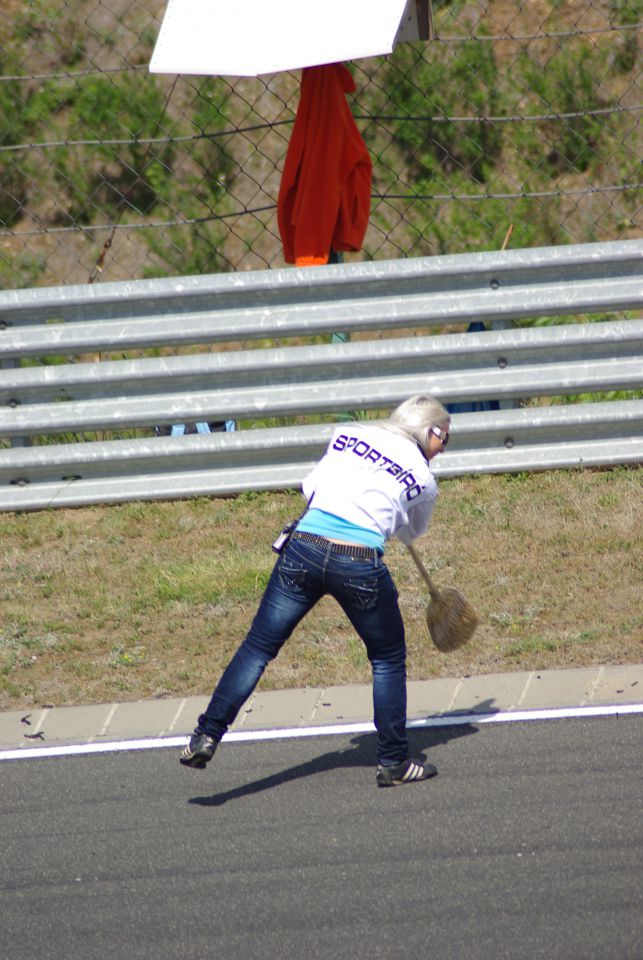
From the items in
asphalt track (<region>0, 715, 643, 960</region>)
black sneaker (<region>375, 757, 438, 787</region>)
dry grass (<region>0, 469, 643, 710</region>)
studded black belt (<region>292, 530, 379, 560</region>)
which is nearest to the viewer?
asphalt track (<region>0, 715, 643, 960</region>)

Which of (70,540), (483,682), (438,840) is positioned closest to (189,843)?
(438,840)

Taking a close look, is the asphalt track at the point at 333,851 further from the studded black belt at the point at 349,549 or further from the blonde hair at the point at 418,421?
the blonde hair at the point at 418,421

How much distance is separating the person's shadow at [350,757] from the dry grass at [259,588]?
0.55 metres

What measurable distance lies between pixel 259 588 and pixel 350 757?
1.77 meters

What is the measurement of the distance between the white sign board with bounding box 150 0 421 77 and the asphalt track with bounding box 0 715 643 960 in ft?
14.5

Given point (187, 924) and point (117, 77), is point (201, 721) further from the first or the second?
point (117, 77)

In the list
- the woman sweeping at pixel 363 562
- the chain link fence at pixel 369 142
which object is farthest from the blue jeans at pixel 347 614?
the chain link fence at pixel 369 142

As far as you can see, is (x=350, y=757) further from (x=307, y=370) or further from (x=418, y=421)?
(x=307, y=370)

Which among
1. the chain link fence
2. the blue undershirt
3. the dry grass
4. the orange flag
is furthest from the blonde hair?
the chain link fence

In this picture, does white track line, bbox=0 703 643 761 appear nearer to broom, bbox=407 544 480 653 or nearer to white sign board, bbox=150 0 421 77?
broom, bbox=407 544 480 653

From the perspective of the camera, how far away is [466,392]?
810 centimetres

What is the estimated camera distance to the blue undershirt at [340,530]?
17.1ft

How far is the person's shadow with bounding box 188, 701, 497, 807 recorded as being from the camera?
5438 millimetres

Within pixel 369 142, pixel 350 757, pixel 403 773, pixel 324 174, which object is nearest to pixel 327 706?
pixel 350 757
